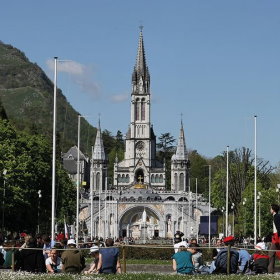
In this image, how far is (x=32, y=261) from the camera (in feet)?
91.5

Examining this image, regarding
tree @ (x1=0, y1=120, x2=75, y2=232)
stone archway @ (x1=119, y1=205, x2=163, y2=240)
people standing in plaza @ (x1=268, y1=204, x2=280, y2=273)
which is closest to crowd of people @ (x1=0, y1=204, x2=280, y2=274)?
people standing in plaza @ (x1=268, y1=204, x2=280, y2=273)

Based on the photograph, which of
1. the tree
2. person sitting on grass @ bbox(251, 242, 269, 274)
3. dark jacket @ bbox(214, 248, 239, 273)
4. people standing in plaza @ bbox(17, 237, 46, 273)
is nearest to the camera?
dark jacket @ bbox(214, 248, 239, 273)

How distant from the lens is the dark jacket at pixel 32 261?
27867mm

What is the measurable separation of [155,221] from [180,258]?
480 feet

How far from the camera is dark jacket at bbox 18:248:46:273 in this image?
2787 centimetres

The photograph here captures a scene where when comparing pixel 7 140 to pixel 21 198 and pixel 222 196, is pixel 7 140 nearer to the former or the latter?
pixel 21 198

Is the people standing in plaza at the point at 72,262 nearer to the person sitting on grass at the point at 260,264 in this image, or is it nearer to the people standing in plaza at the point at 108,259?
the people standing in plaza at the point at 108,259

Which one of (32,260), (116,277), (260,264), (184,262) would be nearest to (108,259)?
(116,277)

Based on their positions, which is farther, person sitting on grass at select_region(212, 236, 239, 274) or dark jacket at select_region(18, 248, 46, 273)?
dark jacket at select_region(18, 248, 46, 273)

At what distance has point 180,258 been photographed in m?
26.7

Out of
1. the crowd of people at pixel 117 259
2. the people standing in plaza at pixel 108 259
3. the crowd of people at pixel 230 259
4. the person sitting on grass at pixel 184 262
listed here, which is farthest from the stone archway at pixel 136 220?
the person sitting on grass at pixel 184 262

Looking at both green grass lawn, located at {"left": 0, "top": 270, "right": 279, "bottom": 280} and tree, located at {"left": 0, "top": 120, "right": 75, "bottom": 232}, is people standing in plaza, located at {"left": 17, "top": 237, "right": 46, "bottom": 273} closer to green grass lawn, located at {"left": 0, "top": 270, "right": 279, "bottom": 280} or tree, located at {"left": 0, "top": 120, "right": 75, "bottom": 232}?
green grass lawn, located at {"left": 0, "top": 270, "right": 279, "bottom": 280}

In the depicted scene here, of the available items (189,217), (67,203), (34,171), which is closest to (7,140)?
(34,171)

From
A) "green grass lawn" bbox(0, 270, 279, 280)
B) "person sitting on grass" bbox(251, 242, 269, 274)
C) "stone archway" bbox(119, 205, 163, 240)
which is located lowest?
"green grass lawn" bbox(0, 270, 279, 280)
